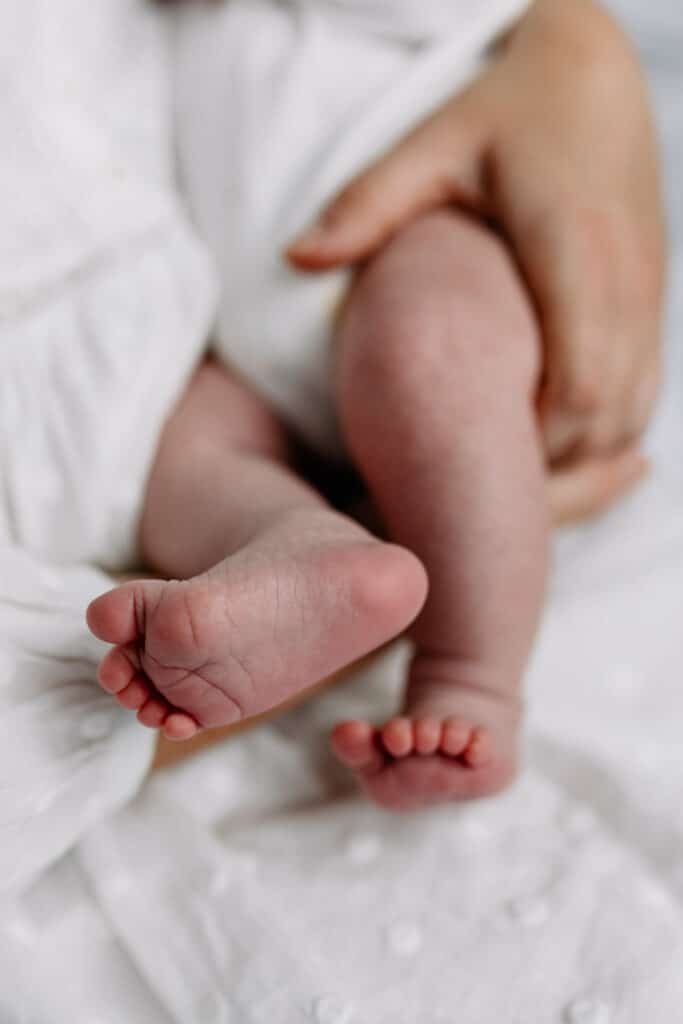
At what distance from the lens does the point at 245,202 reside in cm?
83

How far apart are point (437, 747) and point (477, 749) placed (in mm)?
21

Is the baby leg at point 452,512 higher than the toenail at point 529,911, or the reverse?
the baby leg at point 452,512

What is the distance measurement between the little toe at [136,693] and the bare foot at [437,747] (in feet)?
0.41

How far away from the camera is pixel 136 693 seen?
55cm

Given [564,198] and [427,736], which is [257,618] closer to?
[427,736]

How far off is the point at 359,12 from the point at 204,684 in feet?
1.83

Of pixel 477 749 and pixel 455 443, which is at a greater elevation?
pixel 455 443

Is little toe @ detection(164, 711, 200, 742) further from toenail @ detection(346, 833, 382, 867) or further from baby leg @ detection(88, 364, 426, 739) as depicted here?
toenail @ detection(346, 833, 382, 867)

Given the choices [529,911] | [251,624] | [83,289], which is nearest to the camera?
[251,624]

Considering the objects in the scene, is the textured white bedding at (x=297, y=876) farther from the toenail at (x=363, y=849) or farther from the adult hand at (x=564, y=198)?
the adult hand at (x=564, y=198)

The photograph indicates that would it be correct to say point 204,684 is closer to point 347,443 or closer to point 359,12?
point 347,443

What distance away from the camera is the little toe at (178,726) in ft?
1.79

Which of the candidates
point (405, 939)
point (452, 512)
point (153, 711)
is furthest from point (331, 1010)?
point (452, 512)

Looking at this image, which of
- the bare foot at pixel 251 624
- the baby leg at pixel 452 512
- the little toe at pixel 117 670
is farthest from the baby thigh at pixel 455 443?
the little toe at pixel 117 670
